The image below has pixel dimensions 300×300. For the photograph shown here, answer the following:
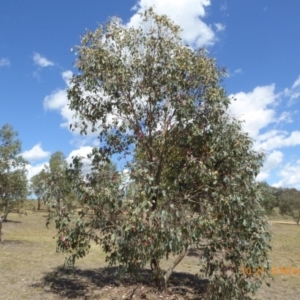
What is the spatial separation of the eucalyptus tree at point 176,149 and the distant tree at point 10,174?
50.5ft

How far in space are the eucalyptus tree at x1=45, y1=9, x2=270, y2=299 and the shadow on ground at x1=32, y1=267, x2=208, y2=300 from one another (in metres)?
0.85

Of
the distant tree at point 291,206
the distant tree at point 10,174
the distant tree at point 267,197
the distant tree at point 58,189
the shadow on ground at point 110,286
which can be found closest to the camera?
the distant tree at point 58,189

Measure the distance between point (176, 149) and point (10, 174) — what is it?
57.1 ft

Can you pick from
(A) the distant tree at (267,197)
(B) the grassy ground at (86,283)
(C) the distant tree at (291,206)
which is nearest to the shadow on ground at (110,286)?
(B) the grassy ground at (86,283)

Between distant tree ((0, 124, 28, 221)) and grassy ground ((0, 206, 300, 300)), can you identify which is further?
distant tree ((0, 124, 28, 221))

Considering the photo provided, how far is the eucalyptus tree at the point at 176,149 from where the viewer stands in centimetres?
Result: 1031

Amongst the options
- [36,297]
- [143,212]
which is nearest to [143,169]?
[143,212]

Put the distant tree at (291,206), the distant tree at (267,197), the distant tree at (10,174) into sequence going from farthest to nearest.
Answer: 1. the distant tree at (291,206)
2. the distant tree at (10,174)
3. the distant tree at (267,197)

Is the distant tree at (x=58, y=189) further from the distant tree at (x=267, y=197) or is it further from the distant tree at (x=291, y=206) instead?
the distant tree at (x=291, y=206)

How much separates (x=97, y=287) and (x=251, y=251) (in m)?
6.25

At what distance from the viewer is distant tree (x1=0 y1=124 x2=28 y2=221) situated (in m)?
24.9

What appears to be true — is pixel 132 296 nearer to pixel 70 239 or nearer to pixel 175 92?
pixel 70 239

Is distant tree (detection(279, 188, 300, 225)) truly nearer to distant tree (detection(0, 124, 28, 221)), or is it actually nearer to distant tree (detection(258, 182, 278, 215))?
distant tree (detection(258, 182, 278, 215))

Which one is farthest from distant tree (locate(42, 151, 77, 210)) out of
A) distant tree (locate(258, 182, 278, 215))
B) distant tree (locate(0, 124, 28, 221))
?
distant tree (locate(0, 124, 28, 221))
